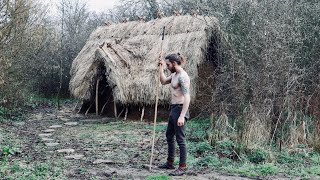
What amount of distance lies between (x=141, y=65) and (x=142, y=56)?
0.36m

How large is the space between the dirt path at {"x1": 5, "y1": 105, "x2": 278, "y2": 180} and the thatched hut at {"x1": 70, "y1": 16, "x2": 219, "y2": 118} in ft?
3.02

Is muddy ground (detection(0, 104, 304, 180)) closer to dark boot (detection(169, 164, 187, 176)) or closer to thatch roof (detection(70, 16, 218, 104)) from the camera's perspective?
dark boot (detection(169, 164, 187, 176))

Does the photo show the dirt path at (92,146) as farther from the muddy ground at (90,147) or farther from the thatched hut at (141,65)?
the thatched hut at (141,65)

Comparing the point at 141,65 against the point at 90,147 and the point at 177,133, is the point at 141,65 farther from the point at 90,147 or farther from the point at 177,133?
the point at 177,133

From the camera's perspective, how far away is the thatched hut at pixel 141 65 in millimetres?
Result: 13461

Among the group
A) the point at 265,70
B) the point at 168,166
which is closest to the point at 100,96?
the point at 265,70

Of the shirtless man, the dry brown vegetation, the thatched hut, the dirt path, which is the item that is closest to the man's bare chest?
the shirtless man

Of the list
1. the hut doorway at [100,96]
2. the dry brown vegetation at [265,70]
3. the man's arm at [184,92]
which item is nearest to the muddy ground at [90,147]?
the hut doorway at [100,96]

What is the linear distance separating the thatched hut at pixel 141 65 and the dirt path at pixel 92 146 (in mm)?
919

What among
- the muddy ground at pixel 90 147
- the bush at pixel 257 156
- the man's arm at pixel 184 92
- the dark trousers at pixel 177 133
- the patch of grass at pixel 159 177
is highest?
the man's arm at pixel 184 92

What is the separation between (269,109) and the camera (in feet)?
31.1

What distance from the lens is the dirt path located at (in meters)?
6.86

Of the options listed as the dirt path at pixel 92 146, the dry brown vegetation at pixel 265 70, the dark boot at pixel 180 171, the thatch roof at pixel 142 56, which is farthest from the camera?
the thatch roof at pixel 142 56

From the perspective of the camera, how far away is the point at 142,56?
14711 mm
